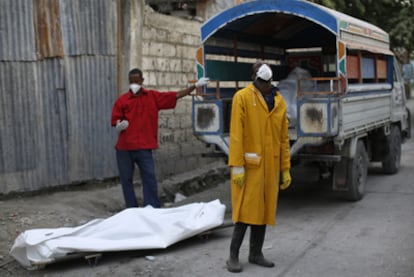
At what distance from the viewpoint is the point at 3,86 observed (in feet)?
22.7

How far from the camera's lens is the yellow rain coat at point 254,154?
4938 mm

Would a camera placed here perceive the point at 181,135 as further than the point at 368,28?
Yes

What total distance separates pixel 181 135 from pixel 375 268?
525 cm

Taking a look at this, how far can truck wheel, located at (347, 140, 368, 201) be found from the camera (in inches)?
301

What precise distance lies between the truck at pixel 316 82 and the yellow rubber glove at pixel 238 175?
6.73 ft

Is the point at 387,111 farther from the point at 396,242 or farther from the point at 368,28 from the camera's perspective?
the point at 396,242

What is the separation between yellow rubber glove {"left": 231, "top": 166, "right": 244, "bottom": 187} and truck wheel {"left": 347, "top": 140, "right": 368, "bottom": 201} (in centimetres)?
Result: 316

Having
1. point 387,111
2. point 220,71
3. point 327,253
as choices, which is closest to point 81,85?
point 220,71

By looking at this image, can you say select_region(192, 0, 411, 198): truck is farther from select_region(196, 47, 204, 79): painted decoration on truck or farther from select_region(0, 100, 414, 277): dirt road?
select_region(0, 100, 414, 277): dirt road

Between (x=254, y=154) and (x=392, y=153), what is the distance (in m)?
5.98

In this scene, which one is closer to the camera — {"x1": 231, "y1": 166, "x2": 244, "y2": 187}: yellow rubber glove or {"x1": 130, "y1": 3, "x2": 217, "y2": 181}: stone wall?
{"x1": 231, "y1": 166, "x2": 244, "y2": 187}: yellow rubber glove

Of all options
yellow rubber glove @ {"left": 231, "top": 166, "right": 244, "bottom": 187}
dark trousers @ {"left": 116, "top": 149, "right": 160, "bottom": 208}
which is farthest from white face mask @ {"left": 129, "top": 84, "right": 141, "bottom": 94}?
yellow rubber glove @ {"left": 231, "top": 166, "right": 244, "bottom": 187}

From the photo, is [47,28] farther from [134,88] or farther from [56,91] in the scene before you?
[134,88]

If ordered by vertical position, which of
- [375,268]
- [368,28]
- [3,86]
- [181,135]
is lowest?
[375,268]
